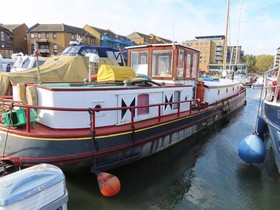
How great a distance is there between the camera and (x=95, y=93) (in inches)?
203

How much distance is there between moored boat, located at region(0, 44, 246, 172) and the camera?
4.41 meters

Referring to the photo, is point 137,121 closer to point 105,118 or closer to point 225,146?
point 105,118

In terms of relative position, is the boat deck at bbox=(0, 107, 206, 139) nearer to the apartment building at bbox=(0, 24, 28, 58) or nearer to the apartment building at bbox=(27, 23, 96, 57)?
the apartment building at bbox=(27, 23, 96, 57)

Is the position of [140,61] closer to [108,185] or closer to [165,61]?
[165,61]

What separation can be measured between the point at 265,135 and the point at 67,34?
148 ft

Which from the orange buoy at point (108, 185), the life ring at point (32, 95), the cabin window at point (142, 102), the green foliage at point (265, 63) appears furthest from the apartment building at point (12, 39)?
the green foliage at point (265, 63)

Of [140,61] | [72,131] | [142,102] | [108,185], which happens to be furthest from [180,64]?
[108,185]

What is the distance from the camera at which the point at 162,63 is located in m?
8.45

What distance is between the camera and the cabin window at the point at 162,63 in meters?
8.23

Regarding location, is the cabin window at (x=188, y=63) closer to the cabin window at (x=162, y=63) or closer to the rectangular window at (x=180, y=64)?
the rectangular window at (x=180, y=64)

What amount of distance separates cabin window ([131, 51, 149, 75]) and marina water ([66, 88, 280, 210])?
10.7 ft

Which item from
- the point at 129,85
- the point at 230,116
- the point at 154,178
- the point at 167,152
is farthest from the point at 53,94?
the point at 230,116

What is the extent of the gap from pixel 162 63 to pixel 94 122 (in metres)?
4.54

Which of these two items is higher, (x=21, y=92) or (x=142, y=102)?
(x=21, y=92)
